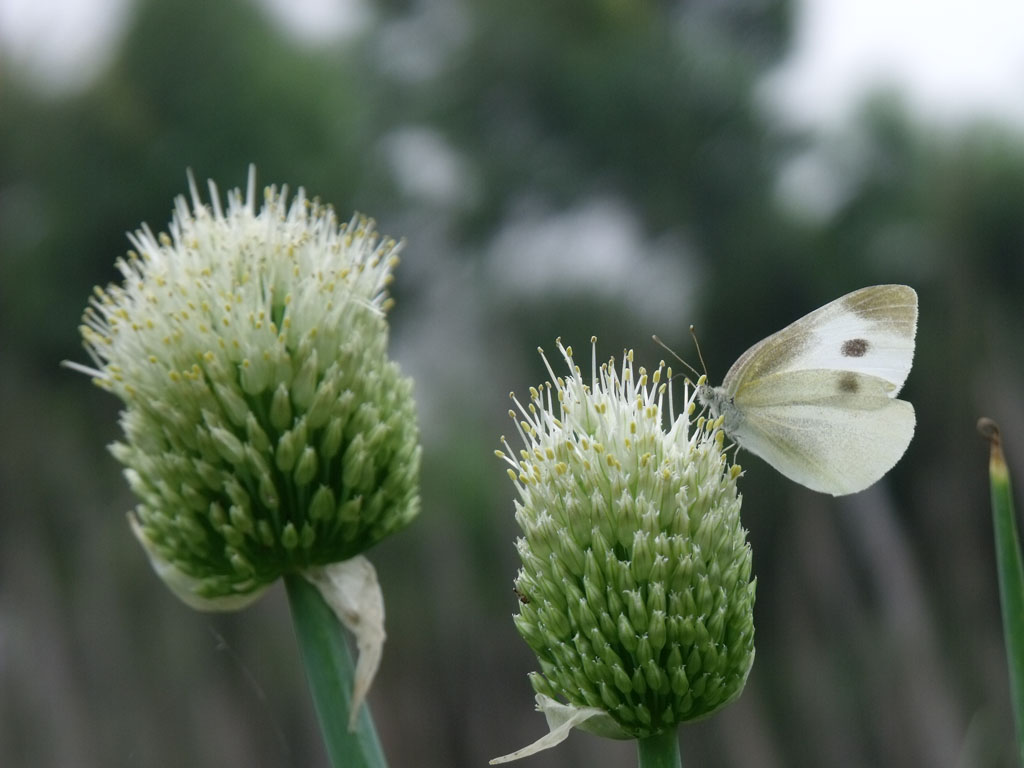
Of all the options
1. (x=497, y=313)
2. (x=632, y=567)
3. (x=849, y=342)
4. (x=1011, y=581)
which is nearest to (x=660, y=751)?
(x=632, y=567)

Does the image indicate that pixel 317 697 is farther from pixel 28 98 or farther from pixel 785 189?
pixel 785 189

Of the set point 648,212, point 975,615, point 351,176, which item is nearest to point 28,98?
point 351,176

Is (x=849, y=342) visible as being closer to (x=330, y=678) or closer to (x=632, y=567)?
(x=632, y=567)

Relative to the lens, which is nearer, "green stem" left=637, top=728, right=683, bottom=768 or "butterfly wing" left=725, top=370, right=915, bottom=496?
"green stem" left=637, top=728, right=683, bottom=768

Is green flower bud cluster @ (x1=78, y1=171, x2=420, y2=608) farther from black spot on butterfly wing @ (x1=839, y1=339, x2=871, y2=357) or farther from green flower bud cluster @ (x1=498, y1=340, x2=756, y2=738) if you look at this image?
black spot on butterfly wing @ (x1=839, y1=339, x2=871, y2=357)

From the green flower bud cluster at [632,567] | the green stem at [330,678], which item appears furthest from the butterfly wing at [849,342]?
the green stem at [330,678]

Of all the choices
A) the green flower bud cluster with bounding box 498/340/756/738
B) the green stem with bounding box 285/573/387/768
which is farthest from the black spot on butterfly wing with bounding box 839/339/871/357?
the green stem with bounding box 285/573/387/768

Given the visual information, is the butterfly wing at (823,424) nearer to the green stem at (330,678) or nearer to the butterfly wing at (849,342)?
the butterfly wing at (849,342)
